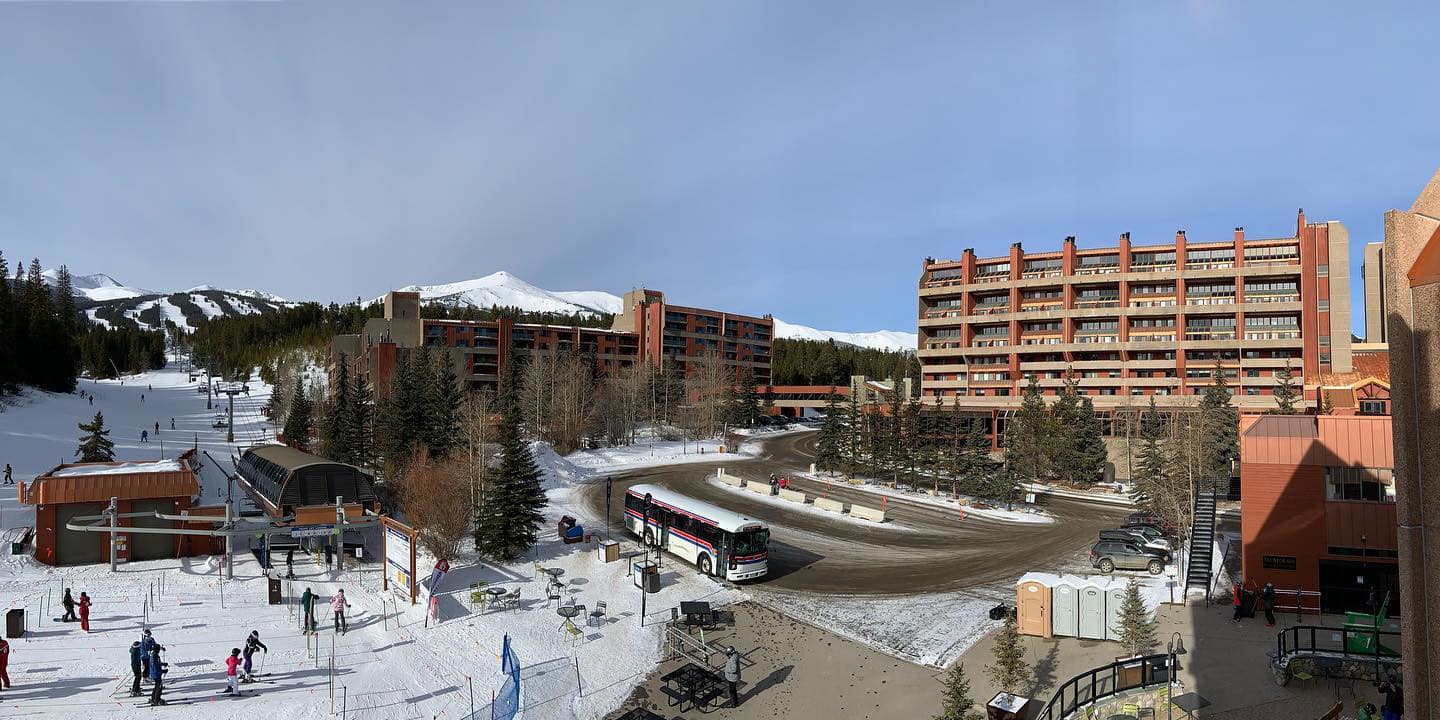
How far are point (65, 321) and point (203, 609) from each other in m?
126

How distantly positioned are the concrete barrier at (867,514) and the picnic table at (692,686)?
72.8ft

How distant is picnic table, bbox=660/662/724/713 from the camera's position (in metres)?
18.1

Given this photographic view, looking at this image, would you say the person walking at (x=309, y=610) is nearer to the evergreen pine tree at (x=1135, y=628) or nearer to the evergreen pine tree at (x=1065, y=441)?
the evergreen pine tree at (x=1135, y=628)

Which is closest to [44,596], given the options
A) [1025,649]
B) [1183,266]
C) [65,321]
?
[1025,649]

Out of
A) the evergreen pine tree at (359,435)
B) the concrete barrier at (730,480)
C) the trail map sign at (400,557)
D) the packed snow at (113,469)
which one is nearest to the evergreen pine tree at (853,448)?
the concrete barrier at (730,480)

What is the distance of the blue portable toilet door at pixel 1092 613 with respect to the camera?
21156 mm

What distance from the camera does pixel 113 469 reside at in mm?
30922

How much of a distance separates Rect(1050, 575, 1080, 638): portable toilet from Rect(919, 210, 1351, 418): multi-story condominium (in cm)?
4737

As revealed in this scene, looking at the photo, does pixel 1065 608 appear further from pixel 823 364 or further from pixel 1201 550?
pixel 823 364

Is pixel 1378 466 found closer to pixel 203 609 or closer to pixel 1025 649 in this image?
pixel 1025 649

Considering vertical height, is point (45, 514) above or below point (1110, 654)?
above

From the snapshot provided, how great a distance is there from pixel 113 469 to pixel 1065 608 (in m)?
38.8

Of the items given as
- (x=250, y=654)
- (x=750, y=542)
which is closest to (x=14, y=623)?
(x=250, y=654)

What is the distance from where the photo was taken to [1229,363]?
216 ft
